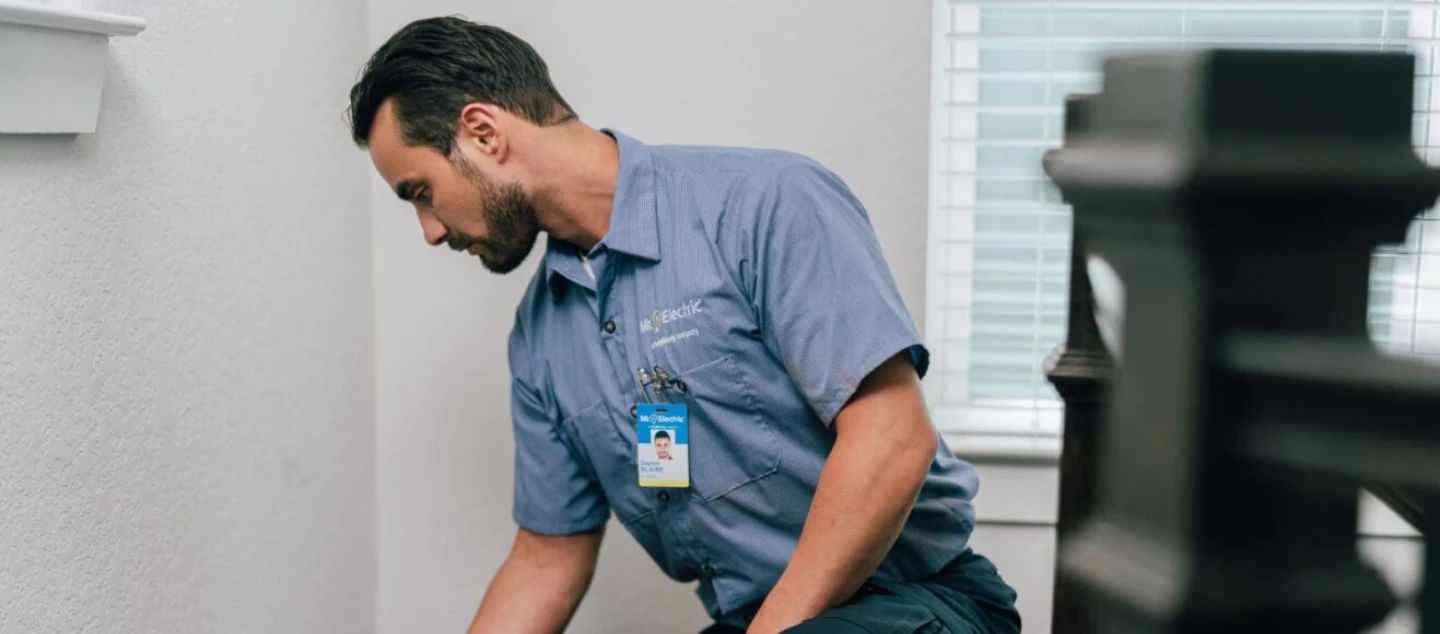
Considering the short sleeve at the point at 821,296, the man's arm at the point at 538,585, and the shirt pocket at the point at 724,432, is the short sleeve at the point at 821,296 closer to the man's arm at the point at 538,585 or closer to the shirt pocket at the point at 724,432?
the shirt pocket at the point at 724,432

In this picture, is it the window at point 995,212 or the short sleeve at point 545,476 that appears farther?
the window at point 995,212

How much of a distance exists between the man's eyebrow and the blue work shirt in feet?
0.57

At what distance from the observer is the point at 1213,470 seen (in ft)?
0.67

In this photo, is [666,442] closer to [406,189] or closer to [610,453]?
[610,453]

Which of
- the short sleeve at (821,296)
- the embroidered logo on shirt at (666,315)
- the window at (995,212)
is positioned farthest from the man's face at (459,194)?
the window at (995,212)

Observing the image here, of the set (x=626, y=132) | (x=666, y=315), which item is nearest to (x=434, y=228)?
(x=666, y=315)

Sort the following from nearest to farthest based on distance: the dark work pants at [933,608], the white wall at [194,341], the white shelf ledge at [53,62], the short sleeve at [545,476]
Answer: the white shelf ledge at [53,62], the white wall at [194,341], the dark work pants at [933,608], the short sleeve at [545,476]

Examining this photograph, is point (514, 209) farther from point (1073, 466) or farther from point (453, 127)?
point (1073, 466)

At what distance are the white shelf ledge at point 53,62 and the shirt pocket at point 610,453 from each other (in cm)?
61

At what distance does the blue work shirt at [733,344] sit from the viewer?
1407 mm

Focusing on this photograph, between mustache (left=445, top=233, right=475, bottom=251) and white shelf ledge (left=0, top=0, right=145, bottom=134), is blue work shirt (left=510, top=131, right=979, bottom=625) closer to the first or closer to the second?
mustache (left=445, top=233, right=475, bottom=251)

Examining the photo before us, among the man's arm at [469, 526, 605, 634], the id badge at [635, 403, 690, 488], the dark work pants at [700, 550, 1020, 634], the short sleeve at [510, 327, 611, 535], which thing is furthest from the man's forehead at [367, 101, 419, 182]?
the dark work pants at [700, 550, 1020, 634]

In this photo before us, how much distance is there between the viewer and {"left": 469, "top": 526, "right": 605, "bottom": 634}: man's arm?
1676 mm

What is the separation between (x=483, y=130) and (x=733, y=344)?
35 cm
